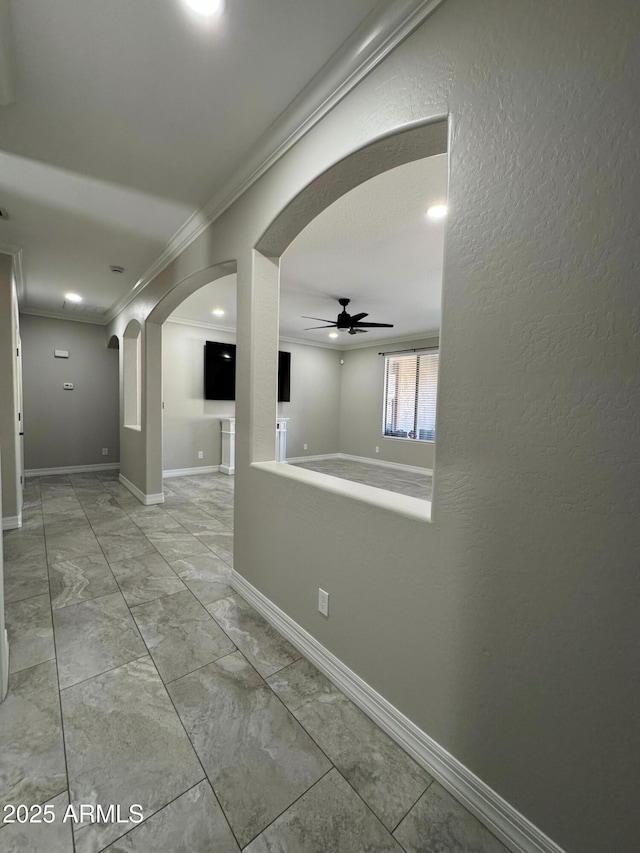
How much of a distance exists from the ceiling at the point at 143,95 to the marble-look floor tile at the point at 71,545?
271 cm

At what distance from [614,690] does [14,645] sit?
254 cm

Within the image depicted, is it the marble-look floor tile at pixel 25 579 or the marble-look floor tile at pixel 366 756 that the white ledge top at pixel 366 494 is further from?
the marble-look floor tile at pixel 25 579

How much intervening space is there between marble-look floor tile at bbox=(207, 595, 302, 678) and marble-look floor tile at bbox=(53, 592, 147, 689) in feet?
1.49

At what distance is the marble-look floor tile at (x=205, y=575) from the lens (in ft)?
7.73

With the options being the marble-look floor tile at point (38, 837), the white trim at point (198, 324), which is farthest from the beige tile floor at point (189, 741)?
the white trim at point (198, 324)

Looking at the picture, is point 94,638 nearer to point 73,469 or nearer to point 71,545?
point 71,545

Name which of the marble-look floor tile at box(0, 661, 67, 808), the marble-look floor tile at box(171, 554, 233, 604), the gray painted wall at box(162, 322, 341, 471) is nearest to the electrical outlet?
the marble-look floor tile at box(171, 554, 233, 604)

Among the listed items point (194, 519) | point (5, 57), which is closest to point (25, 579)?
point (194, 519)

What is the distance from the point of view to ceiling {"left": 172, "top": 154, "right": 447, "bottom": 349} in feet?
7.43

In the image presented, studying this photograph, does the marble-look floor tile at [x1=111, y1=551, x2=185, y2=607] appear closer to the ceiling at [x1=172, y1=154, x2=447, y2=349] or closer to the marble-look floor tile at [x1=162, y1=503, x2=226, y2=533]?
the marble-look floor tile at [x1=162, y1=503, x2=226, y2=533]

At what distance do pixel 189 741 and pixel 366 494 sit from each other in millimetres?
1146

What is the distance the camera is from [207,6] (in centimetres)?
122

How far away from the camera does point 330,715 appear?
1.44m

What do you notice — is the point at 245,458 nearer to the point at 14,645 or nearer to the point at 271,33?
the point at 14,645
